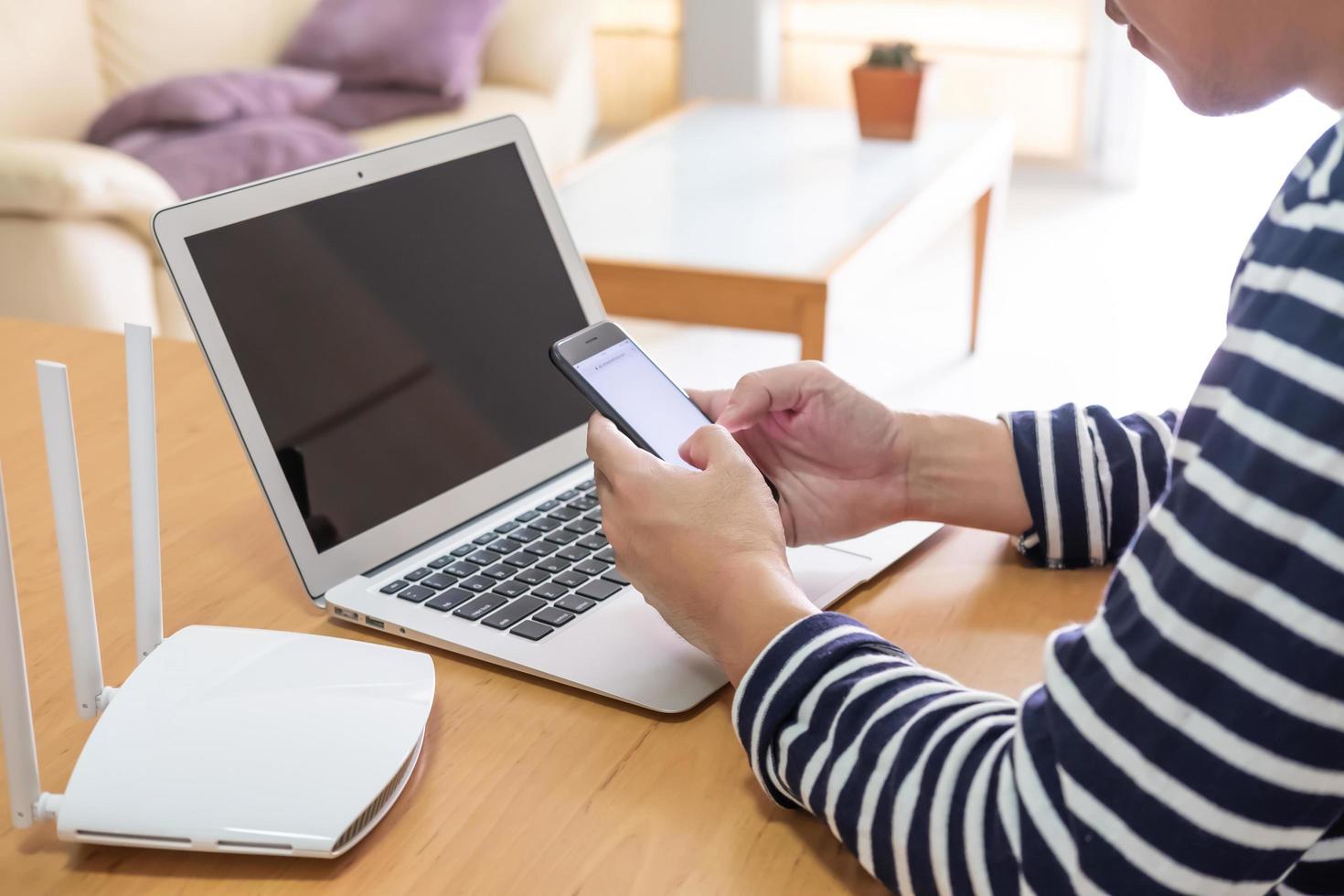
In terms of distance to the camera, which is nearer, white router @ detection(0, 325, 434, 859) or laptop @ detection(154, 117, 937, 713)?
white router @ detection(0, 325, 434, 859)

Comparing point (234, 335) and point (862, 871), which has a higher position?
point (234, 335)

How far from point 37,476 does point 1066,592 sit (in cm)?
72

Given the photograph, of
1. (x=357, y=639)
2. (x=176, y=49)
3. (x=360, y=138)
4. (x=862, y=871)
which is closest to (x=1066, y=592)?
(x=862, y=871)

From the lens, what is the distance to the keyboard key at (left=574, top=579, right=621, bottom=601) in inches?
31.5

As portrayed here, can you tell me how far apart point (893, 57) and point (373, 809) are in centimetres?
252

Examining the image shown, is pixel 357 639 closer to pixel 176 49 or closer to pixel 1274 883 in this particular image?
pixel 1274 883

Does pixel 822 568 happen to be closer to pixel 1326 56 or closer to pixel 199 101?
pixel 1326 56

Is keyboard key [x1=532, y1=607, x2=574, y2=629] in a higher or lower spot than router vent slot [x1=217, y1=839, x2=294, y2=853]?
lower

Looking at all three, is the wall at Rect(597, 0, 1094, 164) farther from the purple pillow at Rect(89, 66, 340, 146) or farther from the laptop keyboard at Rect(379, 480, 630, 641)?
the laptop keyboard at Rect(379, 480, 630, 641)

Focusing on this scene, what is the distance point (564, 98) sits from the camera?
3.66 m

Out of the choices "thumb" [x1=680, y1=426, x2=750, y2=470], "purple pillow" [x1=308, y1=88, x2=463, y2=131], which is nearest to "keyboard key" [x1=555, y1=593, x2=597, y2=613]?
"thumb" [x1=680, y1=426, x2=750, y2=470]

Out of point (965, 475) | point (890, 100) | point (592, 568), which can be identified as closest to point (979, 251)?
point (890, 100)

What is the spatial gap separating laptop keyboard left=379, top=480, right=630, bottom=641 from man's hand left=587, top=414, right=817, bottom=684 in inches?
3.0

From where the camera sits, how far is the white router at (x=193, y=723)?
574mm
